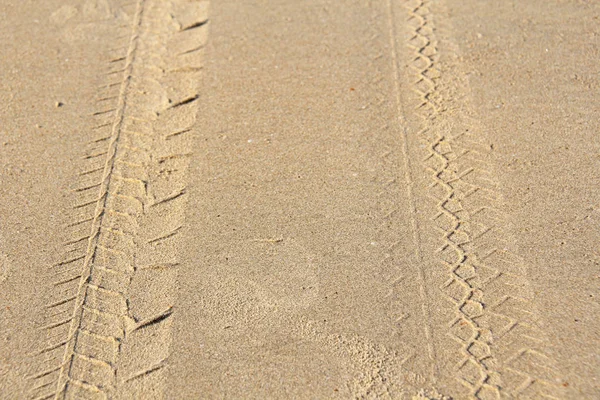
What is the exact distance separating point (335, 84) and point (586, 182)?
1797 millimetres

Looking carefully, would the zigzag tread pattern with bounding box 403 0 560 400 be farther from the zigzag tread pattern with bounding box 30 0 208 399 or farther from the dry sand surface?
the zigzag tread pattern with bounding box 30 0 208 399

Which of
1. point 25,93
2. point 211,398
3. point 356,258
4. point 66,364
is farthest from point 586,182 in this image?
point 25,93

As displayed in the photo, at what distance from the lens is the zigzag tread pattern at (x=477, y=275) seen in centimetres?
326

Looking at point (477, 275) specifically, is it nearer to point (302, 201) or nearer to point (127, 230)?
point (302, 201)

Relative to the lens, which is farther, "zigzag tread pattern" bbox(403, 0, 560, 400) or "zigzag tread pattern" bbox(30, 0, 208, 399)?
"zigzag tread pattern" bbox(30, 0, 208, 399)

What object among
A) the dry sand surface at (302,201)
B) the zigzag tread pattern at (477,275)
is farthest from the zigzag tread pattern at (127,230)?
the zigzag tread pattern at (477,275)

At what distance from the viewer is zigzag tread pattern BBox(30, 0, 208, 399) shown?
343 centimetres

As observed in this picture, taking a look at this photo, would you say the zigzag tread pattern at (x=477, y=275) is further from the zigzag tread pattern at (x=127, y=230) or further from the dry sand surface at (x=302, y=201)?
the zigzag tread pattern at (x=127, y=230)

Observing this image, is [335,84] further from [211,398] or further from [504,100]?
[211,398]

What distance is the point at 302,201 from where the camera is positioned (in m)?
4.25

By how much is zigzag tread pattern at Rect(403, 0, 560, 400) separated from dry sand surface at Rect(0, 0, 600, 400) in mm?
11

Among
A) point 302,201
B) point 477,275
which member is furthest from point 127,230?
point 477,275

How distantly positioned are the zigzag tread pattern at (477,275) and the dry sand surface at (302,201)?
0.04ft

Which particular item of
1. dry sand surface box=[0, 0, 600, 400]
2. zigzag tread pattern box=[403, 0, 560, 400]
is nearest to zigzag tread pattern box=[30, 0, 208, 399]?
dry sand surface box=[0, 0, 600, 400]
